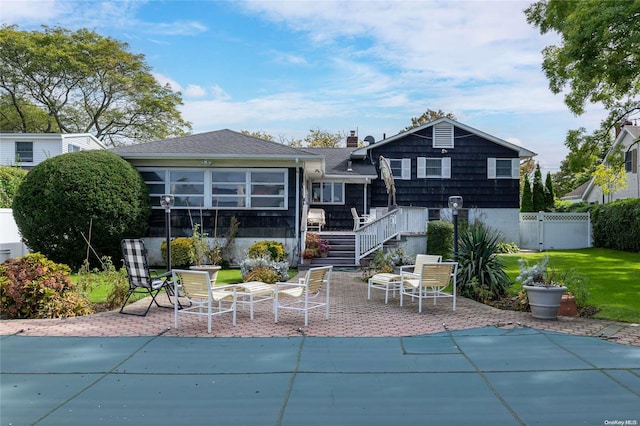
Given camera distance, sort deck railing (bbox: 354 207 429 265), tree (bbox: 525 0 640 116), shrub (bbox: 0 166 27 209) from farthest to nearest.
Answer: shrub (bbox: 0 166 27 209) → deck railing (bbox: 354 207 429 265) → tree (bbox: 525 0 640 116)

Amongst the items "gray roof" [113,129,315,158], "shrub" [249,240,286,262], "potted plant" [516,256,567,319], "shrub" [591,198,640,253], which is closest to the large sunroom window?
"gray roof" [113,129,315,158]

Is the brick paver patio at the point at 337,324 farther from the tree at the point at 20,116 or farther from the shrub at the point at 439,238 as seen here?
the tree at the point at 20,116

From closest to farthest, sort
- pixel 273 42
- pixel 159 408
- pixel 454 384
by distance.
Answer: pixel 159 408 → pixel 454 384 → pixel 273 42

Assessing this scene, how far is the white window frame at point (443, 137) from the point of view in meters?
23.0

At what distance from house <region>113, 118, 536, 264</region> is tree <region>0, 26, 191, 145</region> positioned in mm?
21234

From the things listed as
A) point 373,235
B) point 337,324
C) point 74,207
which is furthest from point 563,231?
point 74,207

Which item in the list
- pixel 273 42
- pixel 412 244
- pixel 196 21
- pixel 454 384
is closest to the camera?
pixel 454 384

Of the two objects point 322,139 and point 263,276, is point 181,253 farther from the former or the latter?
point 322,139

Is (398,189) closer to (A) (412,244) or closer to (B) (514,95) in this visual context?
(A) (412,244)

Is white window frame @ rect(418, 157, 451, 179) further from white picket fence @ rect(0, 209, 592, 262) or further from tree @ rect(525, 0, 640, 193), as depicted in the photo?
tree @ rect(525, 0, 640, 193)

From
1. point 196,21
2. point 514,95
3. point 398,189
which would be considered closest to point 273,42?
point 196,21

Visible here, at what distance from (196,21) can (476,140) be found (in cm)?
1567

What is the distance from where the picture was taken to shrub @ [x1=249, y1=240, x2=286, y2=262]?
1391cm

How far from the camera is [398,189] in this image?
22984 millimetres
